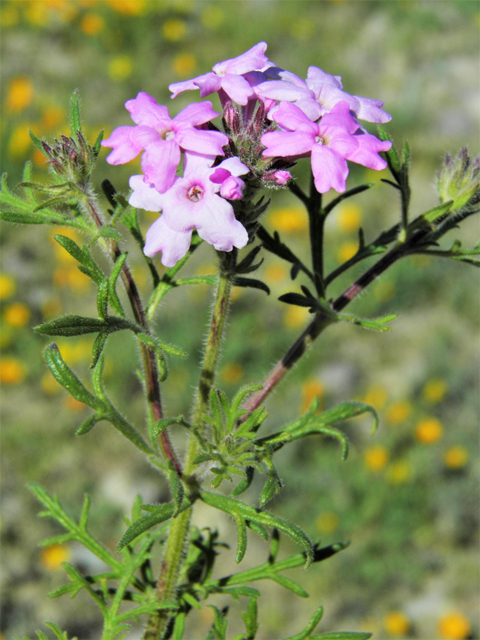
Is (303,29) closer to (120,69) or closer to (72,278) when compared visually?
(120,69)

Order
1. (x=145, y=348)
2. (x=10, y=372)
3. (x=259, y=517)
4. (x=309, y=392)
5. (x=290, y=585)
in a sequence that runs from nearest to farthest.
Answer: (x=259, y=517), (x=145, y=348), (x=290, y=585), (x=309, y=392), (x=10, y=372)

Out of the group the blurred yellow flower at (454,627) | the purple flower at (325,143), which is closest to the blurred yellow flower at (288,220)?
the blurred yellow flower at (454,627)

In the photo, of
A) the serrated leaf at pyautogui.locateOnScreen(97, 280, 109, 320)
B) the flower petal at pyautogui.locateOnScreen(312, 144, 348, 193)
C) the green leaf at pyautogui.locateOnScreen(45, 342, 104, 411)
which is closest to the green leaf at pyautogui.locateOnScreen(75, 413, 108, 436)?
the green leaf at pyautogui.locateOnScreen(45, 342, 104, 411)

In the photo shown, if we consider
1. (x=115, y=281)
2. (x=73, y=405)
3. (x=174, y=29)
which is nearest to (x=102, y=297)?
(x=115, y=281)

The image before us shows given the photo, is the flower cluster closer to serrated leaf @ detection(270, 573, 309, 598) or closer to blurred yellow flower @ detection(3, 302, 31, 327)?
serrated leaf @ detection(270, 573, 309, 598)

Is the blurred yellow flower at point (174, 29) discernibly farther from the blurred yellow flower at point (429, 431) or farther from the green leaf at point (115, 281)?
the green leaf at point (115, 281)

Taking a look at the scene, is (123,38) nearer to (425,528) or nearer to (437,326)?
(437,326)

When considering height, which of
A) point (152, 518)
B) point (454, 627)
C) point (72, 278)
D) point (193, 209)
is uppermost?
point (72, 278)

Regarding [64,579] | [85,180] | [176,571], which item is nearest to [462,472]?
[64,579]
